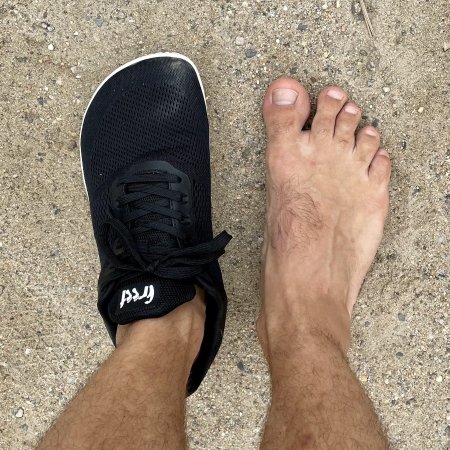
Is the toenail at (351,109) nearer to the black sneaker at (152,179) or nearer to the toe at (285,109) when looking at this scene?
the toe at (285,109)

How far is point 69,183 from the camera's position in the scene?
1.51m

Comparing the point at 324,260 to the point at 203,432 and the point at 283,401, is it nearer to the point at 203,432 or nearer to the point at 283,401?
the point at 283,401

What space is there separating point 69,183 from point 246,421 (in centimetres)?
86

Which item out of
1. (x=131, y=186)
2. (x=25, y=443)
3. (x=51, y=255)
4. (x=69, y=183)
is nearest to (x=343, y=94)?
(x=131, y=186)

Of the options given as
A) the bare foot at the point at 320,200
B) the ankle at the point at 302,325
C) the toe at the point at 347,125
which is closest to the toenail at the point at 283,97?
the bare foot at the point at 320,200

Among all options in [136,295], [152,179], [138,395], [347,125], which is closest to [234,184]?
[152,179]

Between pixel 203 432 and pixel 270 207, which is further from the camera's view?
pixel 203 432

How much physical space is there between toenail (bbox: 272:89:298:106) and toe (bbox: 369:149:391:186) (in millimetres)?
279

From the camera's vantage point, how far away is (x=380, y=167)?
1.45 m

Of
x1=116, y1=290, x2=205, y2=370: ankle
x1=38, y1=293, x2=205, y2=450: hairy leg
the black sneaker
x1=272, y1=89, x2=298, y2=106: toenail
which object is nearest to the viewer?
x1=38, y1=293, x2=205, y2=450: hairy leg

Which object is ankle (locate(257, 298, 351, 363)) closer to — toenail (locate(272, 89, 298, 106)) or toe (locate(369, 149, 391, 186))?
toe (locate(369, 149, 391, 186))

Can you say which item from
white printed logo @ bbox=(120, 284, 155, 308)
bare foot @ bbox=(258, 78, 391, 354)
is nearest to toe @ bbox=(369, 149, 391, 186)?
bare foot @ bbox=(258, 78, 391, 354)

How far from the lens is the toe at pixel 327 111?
1412 millimetres

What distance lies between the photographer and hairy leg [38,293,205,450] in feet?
3.38
